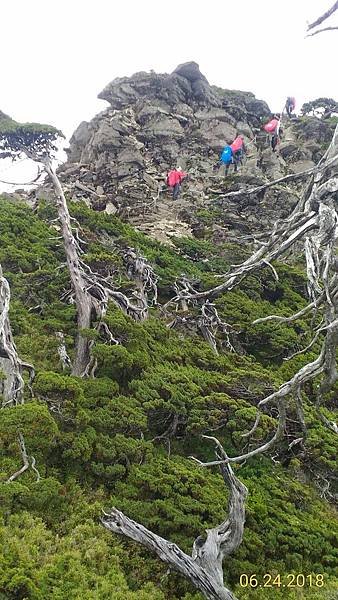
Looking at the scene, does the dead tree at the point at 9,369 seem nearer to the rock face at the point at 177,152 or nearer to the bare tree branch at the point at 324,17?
the bare tree branch at the point at 324,17

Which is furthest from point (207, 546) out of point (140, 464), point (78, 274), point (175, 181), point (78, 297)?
point (175, 181)

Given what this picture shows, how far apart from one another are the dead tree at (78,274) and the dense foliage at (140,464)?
45cm

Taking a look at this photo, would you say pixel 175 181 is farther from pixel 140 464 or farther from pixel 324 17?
pixel 324 17

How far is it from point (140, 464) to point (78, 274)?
528cm

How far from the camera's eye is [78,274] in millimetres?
11047

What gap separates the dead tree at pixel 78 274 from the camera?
9.89 metres

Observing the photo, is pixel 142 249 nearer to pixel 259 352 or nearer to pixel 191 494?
pixel 259 352

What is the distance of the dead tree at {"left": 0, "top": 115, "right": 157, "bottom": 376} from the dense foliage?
0.45 m

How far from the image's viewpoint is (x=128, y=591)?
4.99 m

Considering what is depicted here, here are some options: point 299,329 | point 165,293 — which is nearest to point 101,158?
point 165,293

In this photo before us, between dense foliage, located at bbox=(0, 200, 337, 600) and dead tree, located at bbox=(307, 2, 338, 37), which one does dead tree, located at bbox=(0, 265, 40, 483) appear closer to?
dense foliage, located at bbox=(0, 200, 337, 600)

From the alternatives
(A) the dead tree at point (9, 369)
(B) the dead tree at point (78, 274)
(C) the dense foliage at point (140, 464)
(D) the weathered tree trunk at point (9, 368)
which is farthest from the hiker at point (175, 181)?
(D) the weathered tree trunk at point (9, 368)

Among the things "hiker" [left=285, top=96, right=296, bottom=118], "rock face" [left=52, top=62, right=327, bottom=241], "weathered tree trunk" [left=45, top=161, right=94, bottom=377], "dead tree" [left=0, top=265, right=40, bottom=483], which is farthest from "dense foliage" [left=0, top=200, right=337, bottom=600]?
"hiker" [left=285, top=96, right=296, bottom=118]

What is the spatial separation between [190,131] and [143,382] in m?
24.0
